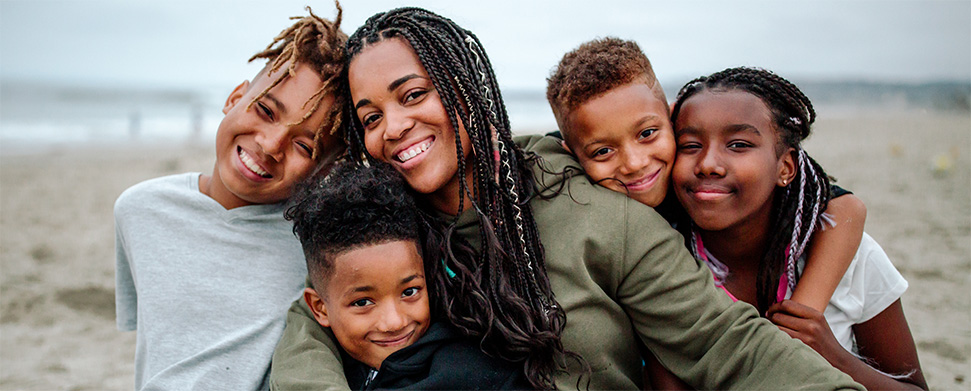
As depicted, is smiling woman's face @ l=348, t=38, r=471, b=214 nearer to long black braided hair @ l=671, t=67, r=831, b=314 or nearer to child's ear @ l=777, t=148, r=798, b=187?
long black braided hair @ l=671, t=67, r=831, b=314

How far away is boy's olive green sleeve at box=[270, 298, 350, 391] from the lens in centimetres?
206

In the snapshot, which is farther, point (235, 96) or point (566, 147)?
point (235, 96)

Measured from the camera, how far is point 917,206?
723 cm

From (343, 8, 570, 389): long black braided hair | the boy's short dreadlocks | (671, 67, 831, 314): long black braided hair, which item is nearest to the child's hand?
(671, 67, 831, 314): long black braided hair

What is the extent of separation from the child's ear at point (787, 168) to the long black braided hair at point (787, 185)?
14 mm

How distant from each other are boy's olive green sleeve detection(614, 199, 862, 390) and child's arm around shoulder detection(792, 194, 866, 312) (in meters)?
0.39

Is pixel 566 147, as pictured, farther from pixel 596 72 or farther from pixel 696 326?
pixel 696 326

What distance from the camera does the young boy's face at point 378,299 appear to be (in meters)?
2.11

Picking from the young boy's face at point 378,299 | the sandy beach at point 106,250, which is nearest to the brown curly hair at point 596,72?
the young boy's face at point 378,299

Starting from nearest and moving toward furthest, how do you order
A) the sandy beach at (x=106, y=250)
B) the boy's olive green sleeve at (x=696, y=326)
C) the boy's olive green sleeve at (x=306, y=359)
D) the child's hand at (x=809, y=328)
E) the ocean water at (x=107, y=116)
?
the boy's olive green sleeve at (x=696, y=326)
the boy's olive green sleeve at (x=306, y=359)
the child's hand at (x=809, y=328)
the sandy beach at (x=106, y=250)
the ocean water at (x=107, y=116)

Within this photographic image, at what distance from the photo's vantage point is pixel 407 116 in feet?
7.32

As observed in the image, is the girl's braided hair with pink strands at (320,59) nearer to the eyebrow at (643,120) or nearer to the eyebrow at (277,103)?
the eyebrow at (277,103)

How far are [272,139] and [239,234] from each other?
0.46 m

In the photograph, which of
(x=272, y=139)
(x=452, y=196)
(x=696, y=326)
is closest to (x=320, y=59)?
(x=272, y=139)
